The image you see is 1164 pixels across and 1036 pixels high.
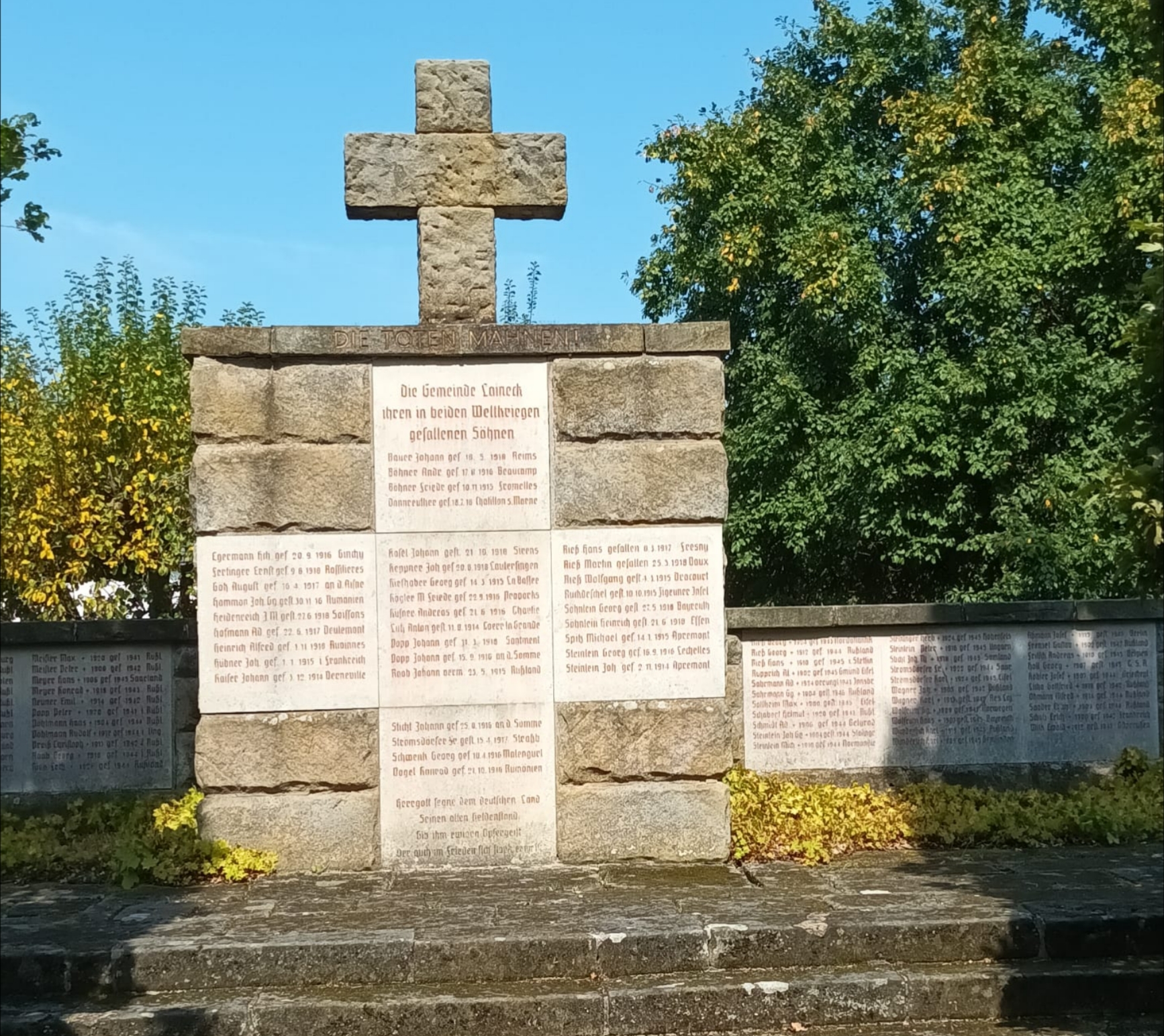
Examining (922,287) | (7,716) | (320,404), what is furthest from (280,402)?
(922,287)

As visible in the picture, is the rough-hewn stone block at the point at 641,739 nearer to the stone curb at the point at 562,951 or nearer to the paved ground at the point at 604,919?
the paved ground at the point at 604,919

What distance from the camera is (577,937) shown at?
588 centimetres

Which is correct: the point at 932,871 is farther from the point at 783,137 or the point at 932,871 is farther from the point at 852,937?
the point at 783,137

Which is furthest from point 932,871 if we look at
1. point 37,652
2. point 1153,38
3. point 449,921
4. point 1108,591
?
point 1108,591

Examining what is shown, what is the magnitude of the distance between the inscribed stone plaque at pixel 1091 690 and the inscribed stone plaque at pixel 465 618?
12.8ft

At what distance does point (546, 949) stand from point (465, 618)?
78.8 inches

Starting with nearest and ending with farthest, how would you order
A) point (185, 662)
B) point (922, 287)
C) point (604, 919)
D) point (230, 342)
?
1. point (604, 919)
2. point (230, 342)
3. point (185, 662)
4. point (922, 287)

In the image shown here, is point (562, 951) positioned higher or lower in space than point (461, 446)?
lower

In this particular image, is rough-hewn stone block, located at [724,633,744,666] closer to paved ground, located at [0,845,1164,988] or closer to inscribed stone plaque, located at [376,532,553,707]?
inscribed stone plaque, located at [376,532,553,707]

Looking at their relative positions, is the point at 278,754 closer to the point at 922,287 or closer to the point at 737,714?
the point at 737,714

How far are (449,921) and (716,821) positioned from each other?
176 centimetres

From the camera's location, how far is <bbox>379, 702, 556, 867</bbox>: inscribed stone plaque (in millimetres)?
7258

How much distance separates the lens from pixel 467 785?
23.9ft

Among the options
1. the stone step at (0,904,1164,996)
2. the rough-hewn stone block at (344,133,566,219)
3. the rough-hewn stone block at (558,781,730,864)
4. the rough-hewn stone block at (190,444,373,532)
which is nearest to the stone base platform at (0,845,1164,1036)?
the stone step at (0,904,1164,996)
